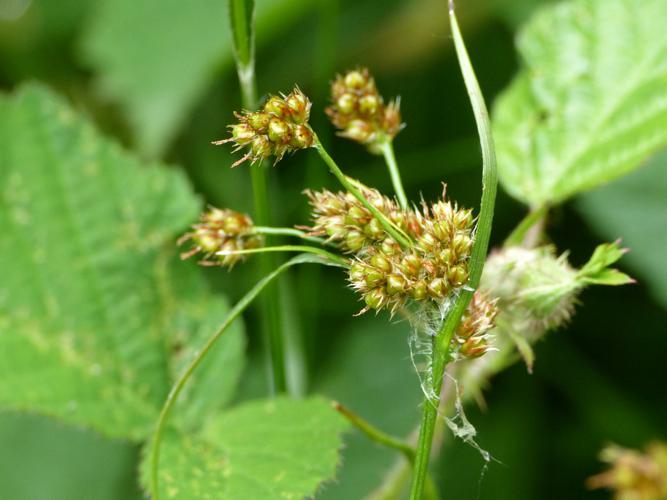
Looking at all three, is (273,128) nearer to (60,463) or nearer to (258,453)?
(258,453)

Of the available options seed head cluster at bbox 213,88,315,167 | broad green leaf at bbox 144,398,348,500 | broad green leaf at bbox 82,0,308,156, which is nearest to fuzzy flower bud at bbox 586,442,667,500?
broad green leaf at bbox 144,398,348,500

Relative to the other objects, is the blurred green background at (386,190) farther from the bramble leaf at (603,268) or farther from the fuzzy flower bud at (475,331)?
the fuzzy flower bud at (475,331)

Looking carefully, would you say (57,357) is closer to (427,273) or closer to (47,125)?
(47,125)

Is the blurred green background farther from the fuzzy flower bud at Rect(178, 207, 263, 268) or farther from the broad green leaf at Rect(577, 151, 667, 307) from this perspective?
the fuzzy flower bud at Rect(178, 207, 263, 268)

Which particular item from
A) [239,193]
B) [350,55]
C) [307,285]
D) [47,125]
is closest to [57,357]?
[47,125]

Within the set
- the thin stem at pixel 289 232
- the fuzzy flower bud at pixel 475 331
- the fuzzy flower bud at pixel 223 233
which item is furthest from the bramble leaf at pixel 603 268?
the fuzzy flower bud at pixel 223 233
